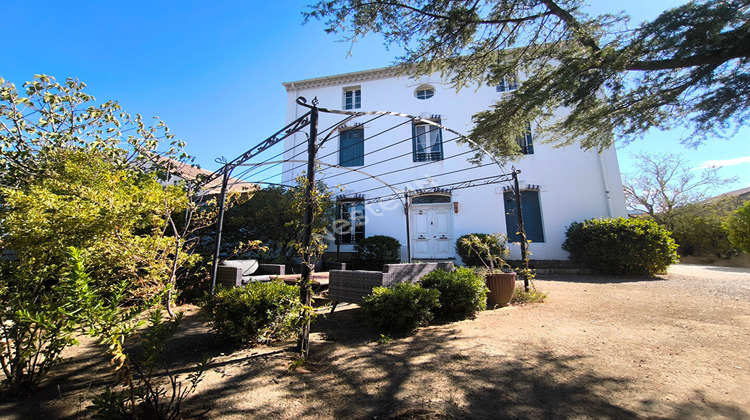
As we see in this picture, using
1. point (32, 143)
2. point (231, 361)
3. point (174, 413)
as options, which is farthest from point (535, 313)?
point (32, 143)

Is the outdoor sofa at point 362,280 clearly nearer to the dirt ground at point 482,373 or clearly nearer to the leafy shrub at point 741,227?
the dirt ground at point 482,373

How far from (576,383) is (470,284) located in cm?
201

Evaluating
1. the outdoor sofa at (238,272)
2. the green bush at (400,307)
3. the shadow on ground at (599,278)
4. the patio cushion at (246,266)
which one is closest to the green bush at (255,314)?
the green bush at (400,307)

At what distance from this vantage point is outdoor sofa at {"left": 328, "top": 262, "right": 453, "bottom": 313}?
414 centimetres

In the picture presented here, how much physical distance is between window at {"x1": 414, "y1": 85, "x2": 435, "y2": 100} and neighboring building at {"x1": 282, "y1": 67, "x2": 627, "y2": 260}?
0.04 m

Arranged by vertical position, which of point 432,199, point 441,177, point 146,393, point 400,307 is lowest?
point 146,393

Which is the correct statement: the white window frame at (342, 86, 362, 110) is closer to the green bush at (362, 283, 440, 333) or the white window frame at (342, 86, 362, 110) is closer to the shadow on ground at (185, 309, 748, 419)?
the green bush at (362, 283, 440, 333)

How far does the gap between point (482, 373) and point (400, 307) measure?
1310mm

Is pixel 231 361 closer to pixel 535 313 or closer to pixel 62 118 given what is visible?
pixel 535 313

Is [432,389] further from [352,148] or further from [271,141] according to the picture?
[352,148]

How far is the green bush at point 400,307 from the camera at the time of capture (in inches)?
143

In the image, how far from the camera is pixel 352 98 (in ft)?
39.9

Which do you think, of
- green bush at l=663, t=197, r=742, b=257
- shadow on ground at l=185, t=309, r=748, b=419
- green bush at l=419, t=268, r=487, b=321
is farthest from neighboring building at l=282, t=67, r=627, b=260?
shadow on ground at l=185, t=309, r=748, b=419

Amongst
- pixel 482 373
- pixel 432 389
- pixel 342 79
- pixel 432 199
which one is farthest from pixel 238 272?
pixel 342 79
